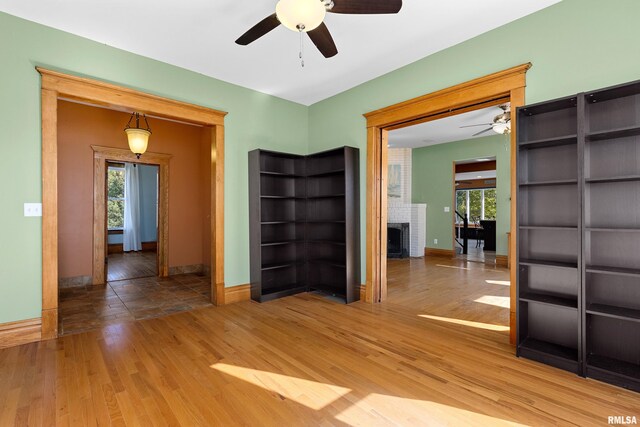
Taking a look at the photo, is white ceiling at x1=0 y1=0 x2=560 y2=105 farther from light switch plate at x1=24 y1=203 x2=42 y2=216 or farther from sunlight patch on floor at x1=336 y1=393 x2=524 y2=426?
sunlight patch on floor at x1=336 y1=393 x2=524 y2=426

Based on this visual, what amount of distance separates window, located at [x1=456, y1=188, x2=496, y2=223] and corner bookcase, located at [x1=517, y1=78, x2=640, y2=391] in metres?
10.6

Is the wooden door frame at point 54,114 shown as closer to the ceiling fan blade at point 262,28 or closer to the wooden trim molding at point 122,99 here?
the wooden trim molding at point 122,99

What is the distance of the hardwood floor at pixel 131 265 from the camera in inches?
232

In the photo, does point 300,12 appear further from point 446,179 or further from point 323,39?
point 446,179

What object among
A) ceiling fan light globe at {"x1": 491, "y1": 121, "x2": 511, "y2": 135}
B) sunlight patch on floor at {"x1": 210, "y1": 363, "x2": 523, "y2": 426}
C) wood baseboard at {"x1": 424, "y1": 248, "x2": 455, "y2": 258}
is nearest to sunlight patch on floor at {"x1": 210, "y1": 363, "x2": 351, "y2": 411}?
sunlight patch on floor at {"x1": 210, "y1": 363, "x2": 523, "y2": 426}

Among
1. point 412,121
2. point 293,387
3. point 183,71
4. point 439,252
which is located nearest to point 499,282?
point 439,252

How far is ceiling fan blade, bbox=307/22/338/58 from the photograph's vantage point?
2.37 meters

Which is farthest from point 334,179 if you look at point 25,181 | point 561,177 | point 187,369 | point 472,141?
point 472,141

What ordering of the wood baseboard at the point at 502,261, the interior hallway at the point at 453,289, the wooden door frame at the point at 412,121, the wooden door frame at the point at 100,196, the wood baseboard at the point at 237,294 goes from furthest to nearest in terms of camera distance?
the wood baseboard at the point at 502,261
the wooden door frame at the point at 100,196
the wood baseboard at the point at 237,294
the interior hallway at the point at 453,289
the wooden door frame at the point at 412,121

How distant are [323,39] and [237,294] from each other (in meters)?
3.33

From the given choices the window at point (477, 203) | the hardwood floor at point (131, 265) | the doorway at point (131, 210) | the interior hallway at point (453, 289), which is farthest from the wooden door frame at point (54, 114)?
the window at point (477, 203)

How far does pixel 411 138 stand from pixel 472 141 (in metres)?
1.61

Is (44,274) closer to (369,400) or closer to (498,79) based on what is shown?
(369,400)

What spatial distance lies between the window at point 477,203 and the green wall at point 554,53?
10312 millimetres
